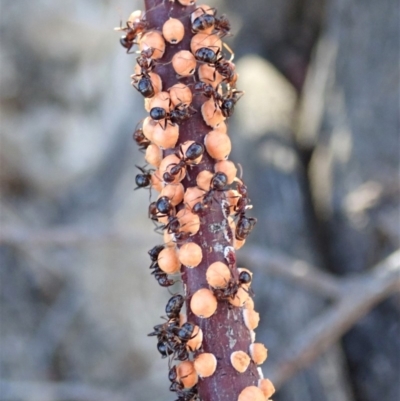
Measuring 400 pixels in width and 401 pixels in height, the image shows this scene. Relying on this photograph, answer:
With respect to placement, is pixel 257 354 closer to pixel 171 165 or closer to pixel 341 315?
pixel 171 165

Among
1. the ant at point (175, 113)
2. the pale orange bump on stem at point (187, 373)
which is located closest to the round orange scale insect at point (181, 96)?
the ant at point (175, 113)

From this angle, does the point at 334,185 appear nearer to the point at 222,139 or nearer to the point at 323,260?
the point at 323,260

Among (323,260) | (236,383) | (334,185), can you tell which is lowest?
(236,383)

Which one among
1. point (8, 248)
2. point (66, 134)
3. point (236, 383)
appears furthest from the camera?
point (66, 134)

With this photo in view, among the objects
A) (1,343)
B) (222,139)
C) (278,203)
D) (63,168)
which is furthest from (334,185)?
(222,139)

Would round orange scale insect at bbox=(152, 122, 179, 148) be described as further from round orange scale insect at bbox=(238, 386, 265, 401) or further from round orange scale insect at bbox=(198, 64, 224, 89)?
round orange scale insect at bbox=(238, 386, 265, 401)

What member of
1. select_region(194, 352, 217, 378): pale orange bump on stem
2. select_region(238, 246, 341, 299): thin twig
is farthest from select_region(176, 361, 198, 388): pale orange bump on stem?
select_region(238, 246, 341, 299): thin twig

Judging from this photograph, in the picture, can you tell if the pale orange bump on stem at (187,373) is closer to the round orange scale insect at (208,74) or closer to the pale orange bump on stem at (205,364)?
the pale orange bump on stem at (205,364)
